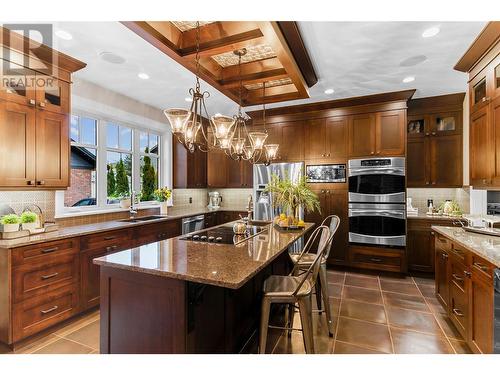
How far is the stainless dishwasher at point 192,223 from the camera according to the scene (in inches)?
172

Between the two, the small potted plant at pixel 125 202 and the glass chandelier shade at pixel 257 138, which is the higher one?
the glass chandelier shade at pixel 257 138

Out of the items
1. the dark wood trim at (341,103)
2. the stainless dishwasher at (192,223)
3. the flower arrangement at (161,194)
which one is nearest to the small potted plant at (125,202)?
the flower arrangement at (161,194)

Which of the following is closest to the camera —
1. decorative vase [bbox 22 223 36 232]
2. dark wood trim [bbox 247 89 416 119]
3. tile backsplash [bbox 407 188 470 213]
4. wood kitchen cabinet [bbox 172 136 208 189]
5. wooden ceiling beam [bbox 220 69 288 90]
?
decorative vase [bbox 22 223 36 232]

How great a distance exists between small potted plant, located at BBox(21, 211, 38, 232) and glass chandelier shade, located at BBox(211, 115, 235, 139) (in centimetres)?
201

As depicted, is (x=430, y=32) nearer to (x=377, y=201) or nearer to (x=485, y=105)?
(x=485, y=105)

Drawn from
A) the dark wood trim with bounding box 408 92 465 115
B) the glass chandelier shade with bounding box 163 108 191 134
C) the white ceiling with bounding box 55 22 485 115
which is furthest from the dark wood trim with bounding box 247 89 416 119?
the glass chandelier shade with bounding box 163 108 191 134

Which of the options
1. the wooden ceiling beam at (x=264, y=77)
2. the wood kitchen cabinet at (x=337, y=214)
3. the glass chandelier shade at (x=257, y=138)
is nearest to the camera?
the wooden ceiling beam at (x=264, y=77)

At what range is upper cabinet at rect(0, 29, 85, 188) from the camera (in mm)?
2400

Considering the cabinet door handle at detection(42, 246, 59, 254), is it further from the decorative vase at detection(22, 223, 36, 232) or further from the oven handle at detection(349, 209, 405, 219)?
the oven handle at detection(349, 209, 405, 219)

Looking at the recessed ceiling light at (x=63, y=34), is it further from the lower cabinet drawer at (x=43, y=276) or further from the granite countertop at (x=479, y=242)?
the granite countertop at (x=479, y=242)

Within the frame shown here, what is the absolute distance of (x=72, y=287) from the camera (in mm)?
2637

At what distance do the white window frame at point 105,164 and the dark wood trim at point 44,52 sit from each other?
2.48ft

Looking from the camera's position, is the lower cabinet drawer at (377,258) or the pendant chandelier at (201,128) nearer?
the pendant chandelier at (201,128)
